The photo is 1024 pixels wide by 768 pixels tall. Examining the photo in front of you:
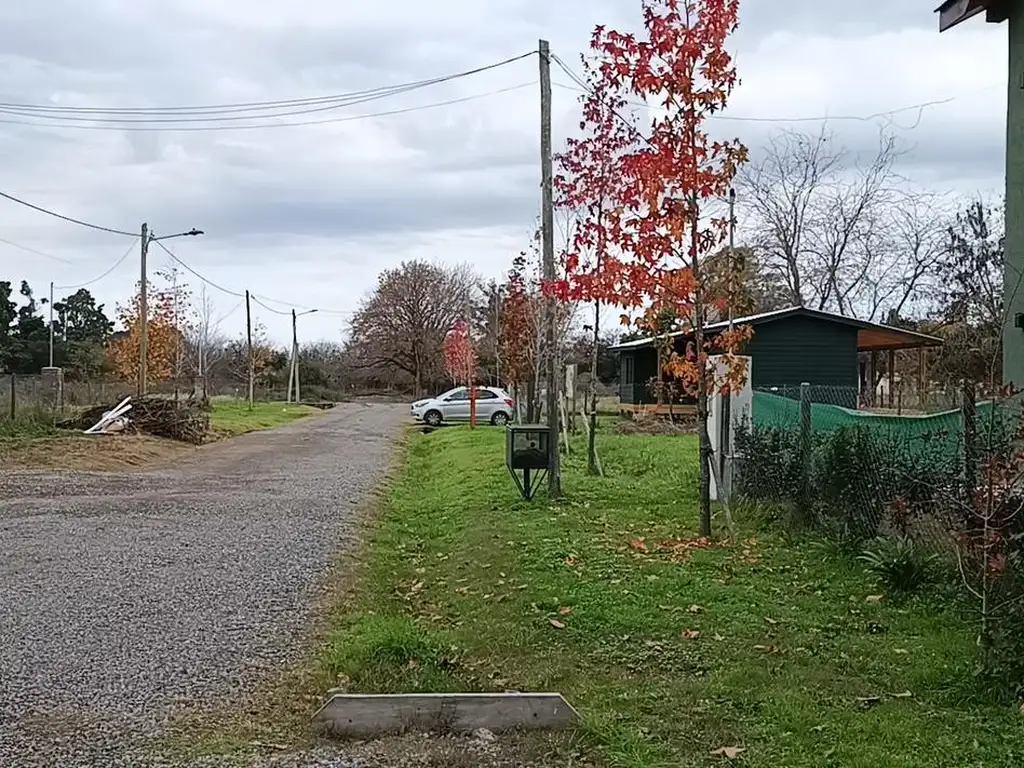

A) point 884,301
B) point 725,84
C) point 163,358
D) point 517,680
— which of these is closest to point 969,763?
point 517,680

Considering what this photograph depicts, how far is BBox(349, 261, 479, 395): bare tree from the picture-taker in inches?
2857

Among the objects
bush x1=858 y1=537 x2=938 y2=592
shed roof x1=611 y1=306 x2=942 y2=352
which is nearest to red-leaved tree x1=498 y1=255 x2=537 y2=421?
shed roof x1=611 y1=306 x2=942 y2=352

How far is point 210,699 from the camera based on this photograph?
5.55 meters

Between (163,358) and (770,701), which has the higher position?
(163,358)

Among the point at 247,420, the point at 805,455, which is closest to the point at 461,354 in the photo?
the point at 247,420

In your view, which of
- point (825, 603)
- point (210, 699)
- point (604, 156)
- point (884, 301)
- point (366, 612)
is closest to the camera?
point (210, 699)

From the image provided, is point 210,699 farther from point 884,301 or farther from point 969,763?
point 884,301

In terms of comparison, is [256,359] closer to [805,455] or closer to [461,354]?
[461,354]

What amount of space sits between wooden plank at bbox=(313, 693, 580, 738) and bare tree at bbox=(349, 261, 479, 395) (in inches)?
2635

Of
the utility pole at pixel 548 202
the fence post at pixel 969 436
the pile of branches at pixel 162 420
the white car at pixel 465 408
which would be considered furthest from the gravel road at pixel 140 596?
the white car at pixel 465 408

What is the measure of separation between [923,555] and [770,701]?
9.85ft

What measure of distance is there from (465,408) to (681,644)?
101 ft

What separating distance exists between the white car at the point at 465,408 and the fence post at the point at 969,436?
1089 inches

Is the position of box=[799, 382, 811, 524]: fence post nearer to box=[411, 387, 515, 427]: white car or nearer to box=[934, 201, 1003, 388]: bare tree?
box=[934, 201, 1003, 388]: bare tree
